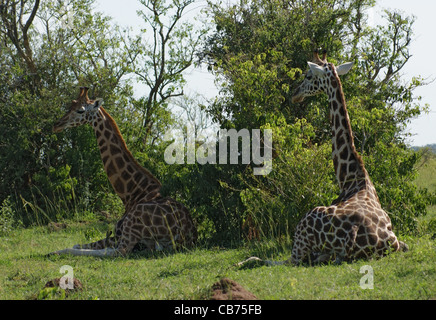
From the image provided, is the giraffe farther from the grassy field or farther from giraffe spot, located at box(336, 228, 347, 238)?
giraffe spot, located at box(336, 228, 347, 238)

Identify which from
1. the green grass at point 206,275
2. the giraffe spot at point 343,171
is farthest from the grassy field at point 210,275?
the giraffe spot at point 343,171

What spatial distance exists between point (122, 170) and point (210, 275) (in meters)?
3.39

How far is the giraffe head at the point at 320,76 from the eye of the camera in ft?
29.7

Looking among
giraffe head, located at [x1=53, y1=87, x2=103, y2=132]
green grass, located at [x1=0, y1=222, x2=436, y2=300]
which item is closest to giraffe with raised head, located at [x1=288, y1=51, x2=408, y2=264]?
green grass, located at [x1=0, y1=222, x2=436, y2=300]

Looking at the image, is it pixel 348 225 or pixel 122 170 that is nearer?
pixel 348 225

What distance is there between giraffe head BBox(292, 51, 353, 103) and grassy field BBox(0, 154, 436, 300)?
2369 millimetres

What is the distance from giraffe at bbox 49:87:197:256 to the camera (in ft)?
31.9

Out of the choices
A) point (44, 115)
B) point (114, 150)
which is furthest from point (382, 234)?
point (44, 115)

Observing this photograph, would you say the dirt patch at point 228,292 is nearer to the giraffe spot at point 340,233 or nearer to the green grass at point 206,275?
the green grass at point 206,275

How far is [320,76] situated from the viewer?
362 inches

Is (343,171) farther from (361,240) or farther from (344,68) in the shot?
(344,68)

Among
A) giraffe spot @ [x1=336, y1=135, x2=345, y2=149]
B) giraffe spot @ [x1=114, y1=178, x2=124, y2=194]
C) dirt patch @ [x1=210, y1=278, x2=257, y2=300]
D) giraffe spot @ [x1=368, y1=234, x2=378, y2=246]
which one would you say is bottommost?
dirt patch @ [x1=210, y1=278, x2=257, y2=300]

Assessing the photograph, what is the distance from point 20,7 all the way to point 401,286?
13.5 metres

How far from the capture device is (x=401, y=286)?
21.4 ft
